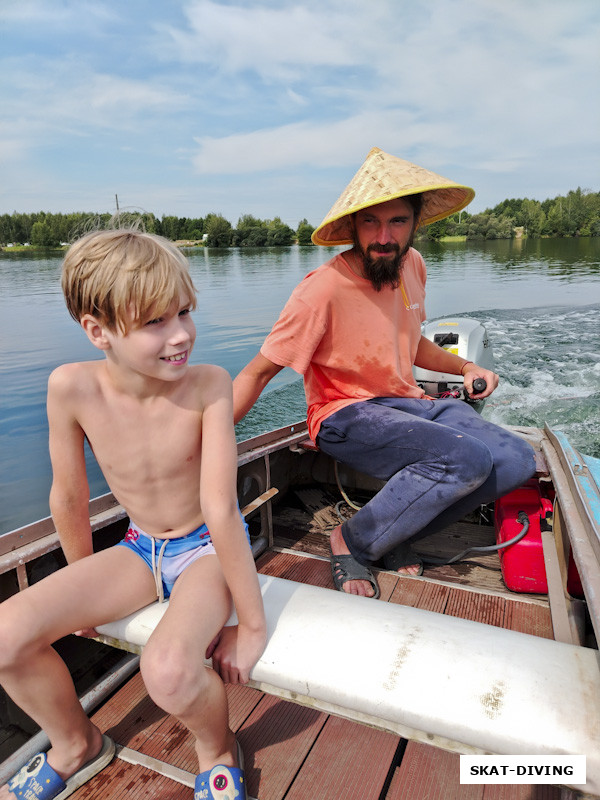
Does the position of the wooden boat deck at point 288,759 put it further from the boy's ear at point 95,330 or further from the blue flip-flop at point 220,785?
the boy's ear at point 95,330

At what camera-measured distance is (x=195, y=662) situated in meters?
1.14

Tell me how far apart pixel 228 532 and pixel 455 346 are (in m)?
3.78

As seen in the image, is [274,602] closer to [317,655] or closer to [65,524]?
[317,655]

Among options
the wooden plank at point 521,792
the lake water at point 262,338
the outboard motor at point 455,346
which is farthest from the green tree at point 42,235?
the wooden plank at point 521,792

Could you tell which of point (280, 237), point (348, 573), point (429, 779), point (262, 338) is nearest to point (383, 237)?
point (348, 573)

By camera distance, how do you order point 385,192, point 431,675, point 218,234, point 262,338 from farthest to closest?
1. point 218,234
2. point 262,338
3. point 385,192
4. point 431,675

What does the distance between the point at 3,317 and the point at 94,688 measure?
59.1 feet

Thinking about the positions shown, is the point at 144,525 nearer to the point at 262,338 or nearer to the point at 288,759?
the point at 288,759

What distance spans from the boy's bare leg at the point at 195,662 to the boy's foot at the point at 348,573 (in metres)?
0.83

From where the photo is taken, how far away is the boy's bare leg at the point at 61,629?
3.97 feet

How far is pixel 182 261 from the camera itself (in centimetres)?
134

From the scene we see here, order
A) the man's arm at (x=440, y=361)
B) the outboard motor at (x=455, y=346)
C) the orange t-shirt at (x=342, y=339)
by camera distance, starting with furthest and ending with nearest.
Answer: the outboard motor at (x=455, y=346), the man's arm at (x=440, y=361), the orange t-shirt at (x=342, y=339)

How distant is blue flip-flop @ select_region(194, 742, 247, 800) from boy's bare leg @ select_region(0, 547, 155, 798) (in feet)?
1.16

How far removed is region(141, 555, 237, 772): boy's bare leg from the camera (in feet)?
3.66
